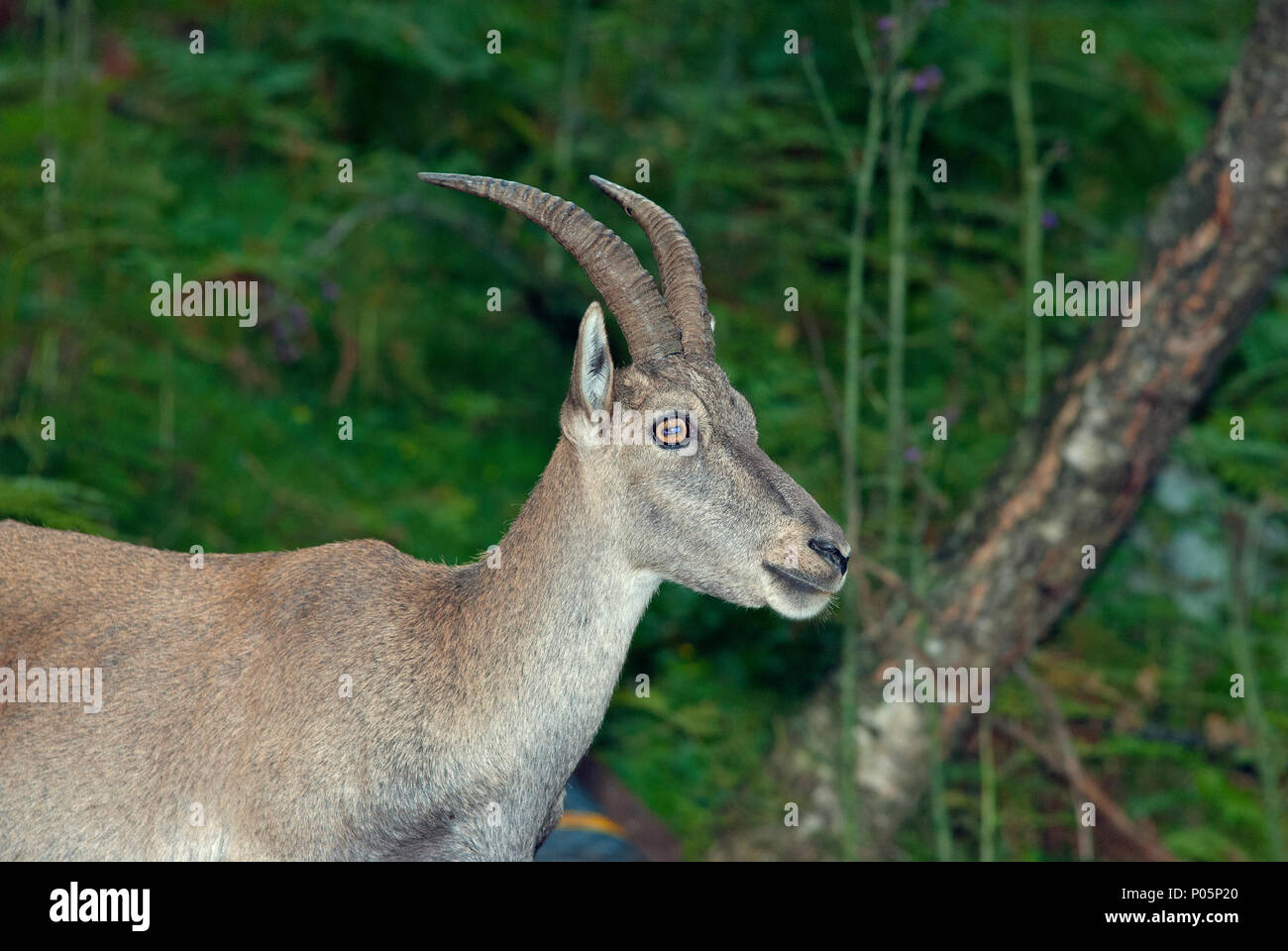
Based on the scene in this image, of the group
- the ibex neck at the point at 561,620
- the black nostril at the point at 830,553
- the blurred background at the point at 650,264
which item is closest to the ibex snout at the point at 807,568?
the black nostril at the point at 830,553

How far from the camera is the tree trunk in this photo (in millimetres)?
9570

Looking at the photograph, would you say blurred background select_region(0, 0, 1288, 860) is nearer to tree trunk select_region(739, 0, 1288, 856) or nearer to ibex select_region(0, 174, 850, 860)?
tree trunk select_region(739, 0, 1288, 856)

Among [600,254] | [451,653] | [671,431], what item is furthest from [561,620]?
[600,254]

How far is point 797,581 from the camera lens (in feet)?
19.7

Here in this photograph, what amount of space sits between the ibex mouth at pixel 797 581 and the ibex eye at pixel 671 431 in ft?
2.06

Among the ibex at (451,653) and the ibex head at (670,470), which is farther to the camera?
the ibex head at (670,470)

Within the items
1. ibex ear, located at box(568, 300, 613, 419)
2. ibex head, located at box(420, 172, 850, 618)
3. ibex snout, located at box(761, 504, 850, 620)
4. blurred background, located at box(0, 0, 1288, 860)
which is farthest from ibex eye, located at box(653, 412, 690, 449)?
blurred background, located at box(0, 0, 1288, 860)

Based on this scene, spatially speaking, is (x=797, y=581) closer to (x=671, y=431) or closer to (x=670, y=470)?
(x=670, y=470)

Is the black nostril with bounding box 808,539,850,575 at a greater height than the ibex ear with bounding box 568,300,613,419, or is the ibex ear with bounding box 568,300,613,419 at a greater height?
the ibex ear with bounding box 568,300,613,419

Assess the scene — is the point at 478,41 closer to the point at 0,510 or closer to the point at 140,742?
the point at 0,510

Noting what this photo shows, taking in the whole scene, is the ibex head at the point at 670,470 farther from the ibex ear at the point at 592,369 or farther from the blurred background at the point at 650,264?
the blurred background at the point at 650,264

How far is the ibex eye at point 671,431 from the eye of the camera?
6.13m

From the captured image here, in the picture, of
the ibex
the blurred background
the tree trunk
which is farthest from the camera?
the blurred background

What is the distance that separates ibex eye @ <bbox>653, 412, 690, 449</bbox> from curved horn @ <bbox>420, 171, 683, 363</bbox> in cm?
30
